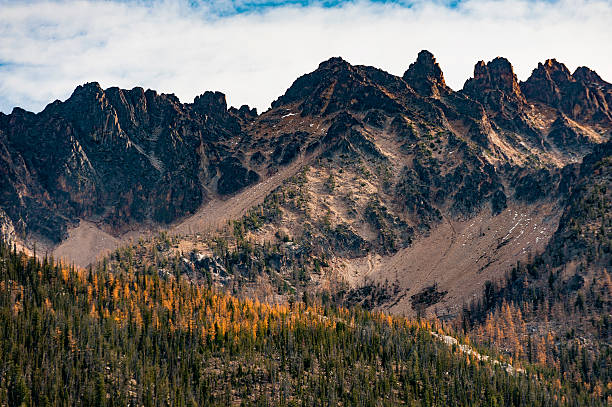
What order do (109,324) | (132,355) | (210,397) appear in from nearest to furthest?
(210,397)
(132,355)
(109,324)

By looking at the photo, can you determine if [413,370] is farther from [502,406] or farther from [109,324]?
[109,324]

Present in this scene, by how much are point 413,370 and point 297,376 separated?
42322 millimetres

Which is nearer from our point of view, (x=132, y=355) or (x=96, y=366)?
(x=96, y=366)

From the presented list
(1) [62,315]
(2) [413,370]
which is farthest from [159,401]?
(2) [413,370]

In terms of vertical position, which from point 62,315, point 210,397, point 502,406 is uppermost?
point 62,315

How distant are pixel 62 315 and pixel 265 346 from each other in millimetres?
69629

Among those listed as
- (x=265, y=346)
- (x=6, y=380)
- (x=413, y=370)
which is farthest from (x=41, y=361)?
(x=413, y=370)

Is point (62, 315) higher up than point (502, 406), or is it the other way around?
point (62, 315)

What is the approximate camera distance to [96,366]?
170500 millimetres

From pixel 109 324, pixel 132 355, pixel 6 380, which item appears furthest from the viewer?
pixel 109 324

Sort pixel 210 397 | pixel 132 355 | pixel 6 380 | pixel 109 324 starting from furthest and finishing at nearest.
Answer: pixel 109 324
pixel 132 355
pixel 210 397
pixel 6 380

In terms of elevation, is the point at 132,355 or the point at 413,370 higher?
the point at 132,355

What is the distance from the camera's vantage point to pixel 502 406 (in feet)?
611

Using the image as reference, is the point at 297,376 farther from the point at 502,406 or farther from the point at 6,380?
the point at 6,380
